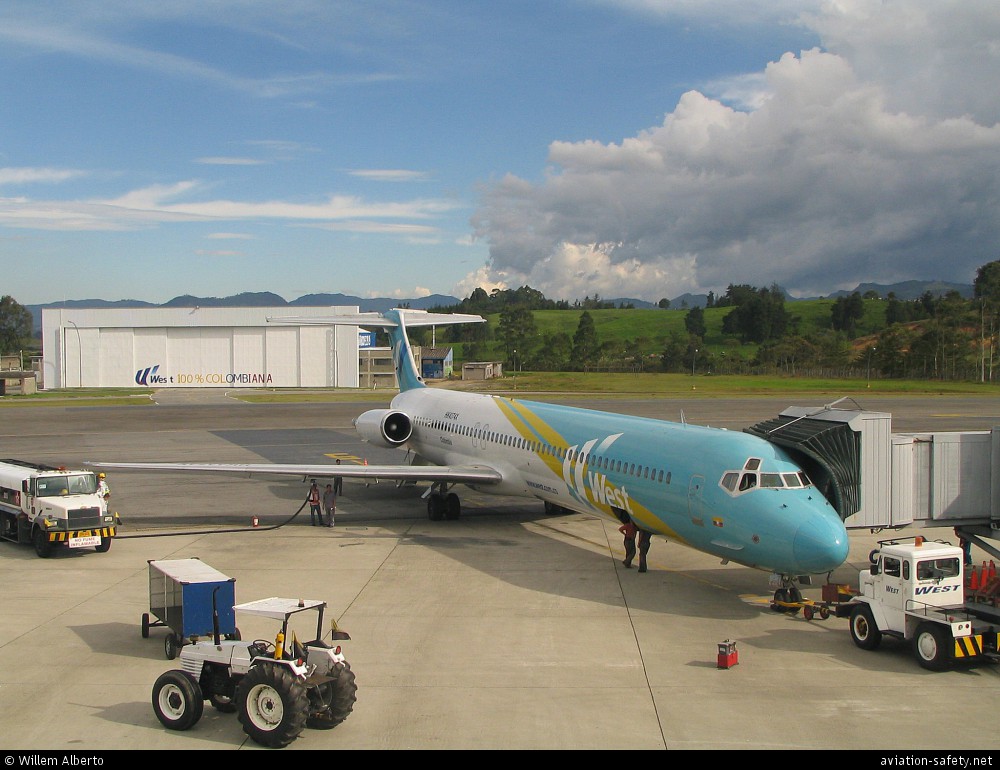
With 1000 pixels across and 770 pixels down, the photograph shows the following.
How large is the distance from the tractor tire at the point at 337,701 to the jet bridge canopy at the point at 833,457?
1050cm

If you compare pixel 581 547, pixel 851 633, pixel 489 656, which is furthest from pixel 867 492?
pixel 489 656

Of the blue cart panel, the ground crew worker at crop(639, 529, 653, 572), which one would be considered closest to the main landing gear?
the ground crew worker at crop(639, 529, 653, 572)

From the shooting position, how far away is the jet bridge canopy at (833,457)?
58.3ft

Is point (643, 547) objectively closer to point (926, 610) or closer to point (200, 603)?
point (926, 610)

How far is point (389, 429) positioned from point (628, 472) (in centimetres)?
1405

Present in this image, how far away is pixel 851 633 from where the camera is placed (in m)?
15.4

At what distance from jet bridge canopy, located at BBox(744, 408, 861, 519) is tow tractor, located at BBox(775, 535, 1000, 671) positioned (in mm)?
2699

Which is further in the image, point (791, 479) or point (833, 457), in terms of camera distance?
point (833, 457)

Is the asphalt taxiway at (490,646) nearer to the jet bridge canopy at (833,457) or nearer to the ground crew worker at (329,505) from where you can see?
the ground crew worker at (329,505)

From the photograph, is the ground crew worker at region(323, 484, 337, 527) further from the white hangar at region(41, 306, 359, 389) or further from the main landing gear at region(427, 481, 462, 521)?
the white hangar at region(41, 306, 359, 389)

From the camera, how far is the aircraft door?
1762 cm

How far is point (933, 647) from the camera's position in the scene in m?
13.8

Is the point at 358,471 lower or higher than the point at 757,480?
lower

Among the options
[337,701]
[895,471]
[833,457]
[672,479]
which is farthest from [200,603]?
[895,471]
